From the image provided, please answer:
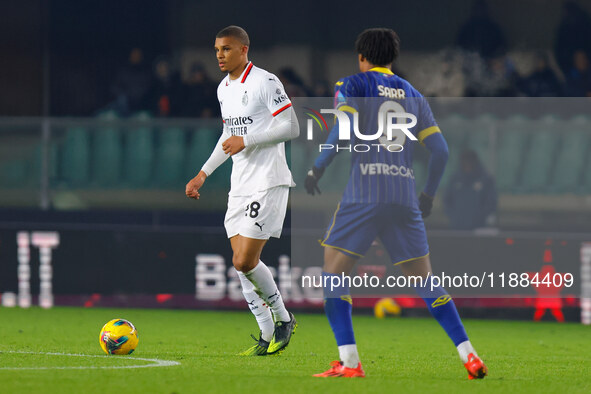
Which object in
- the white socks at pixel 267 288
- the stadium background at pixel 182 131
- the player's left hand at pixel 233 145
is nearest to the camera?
the player's left hand at pixel 233 145

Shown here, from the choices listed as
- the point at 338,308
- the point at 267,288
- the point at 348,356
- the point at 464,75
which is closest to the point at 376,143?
the point at 338,308

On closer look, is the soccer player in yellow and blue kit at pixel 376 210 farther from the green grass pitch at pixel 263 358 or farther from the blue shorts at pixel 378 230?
the green grass pitch at pixel 263 358

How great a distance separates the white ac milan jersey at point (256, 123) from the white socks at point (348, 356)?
4.94 ft

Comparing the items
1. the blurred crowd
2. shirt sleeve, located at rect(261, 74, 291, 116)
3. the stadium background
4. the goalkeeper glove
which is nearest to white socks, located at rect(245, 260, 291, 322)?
shirt sleeve, located at rect(261, 74, 291, 116)

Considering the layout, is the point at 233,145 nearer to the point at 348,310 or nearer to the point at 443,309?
the point at 348,310

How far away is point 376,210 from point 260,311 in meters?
1.69

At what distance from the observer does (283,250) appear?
35.8 feet

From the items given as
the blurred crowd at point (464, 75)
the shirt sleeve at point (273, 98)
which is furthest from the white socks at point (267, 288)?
the blurred crowd at point (464, 75)

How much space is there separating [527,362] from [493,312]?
416cm

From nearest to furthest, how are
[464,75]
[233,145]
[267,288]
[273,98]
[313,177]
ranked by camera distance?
1. [313,177]
2. [233,145]
3. [273,98]
4. [267,288]
5. [464,75]

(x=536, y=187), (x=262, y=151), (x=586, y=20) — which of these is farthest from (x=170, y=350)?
(x=586, y=20)

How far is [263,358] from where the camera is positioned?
21.8 feet

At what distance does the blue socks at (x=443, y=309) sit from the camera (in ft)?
18.1

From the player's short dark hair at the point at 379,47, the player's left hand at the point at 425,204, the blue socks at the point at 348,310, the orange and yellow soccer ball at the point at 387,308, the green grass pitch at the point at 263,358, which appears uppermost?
the player's short dark hair at the point at 379,47
